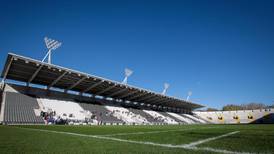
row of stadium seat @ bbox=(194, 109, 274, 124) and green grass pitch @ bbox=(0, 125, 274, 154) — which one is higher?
green grass pitch @ bbox=(0, 125, 274, 154)

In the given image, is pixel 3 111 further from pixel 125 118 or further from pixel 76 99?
pixel 125 118

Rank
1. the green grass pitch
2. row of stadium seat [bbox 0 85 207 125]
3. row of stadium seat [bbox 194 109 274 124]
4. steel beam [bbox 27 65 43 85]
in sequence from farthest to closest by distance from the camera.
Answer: row of stadium seat [bbox 194 109 274 124] → steel beam [bbox 27 65 43 85] → row of stadium seat [bbox 0 85 207 125] → the green grass pitch

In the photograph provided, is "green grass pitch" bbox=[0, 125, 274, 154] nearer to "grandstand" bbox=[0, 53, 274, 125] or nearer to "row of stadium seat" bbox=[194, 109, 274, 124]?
"grandstand" bbox=[0, 53, 274, 125]

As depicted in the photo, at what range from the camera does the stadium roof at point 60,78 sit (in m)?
24.0

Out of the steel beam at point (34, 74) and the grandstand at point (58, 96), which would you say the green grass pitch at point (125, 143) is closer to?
the grandstand at point (58, 96)

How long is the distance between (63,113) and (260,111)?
219 feet

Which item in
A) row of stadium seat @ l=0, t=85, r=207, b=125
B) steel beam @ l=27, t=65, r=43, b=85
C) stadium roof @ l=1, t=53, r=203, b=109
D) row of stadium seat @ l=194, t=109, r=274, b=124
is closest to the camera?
row of stadium seat @ l=0, t=85, r=207, b=125

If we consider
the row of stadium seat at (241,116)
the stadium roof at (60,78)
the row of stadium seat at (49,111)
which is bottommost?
the row of stadium seat at (241,116)

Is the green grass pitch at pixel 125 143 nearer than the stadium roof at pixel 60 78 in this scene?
Yes

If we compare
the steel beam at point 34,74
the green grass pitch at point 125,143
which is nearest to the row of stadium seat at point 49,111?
the steel beam at point 34,74

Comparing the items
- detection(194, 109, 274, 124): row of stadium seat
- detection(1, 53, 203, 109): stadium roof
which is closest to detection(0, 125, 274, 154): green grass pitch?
detection(1, 53, 203, 109): stadium roof

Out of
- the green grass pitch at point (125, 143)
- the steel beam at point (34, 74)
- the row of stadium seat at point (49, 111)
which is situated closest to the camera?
the green grass pitch at point (125, 143)

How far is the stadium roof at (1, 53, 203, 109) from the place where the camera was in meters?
24.0

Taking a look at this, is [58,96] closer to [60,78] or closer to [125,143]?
[60,78]
